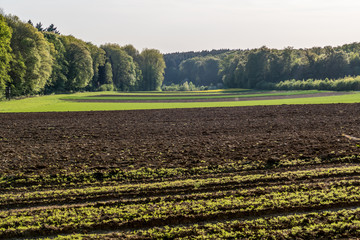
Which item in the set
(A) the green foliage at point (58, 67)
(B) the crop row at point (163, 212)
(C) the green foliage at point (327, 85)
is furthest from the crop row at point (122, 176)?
(A) the green foliage at point (58, 67)

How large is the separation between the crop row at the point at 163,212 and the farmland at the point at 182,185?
25 mm

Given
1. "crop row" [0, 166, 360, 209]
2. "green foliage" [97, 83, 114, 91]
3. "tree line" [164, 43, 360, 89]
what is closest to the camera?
"crop row" [0, 166, 360, 209]

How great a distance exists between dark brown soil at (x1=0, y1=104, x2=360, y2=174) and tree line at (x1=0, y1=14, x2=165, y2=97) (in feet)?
129

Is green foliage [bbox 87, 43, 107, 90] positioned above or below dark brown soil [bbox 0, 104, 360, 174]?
above

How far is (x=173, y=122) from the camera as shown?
32.1 m

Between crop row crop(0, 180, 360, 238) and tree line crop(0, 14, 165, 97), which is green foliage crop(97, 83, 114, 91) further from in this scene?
crop row crop(0, 180, 360, 238)

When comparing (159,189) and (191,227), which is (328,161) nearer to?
(159,189)

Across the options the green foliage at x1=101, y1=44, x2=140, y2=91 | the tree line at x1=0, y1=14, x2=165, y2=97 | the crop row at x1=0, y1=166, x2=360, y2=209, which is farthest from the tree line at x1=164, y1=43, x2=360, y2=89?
the crop row at x1=0, y1=166, x2=360, y2=209

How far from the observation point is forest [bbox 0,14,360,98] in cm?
7344

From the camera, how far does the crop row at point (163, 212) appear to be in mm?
9516

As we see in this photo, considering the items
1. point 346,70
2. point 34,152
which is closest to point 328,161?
point 34,152

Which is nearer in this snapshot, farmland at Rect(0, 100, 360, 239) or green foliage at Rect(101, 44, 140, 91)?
farmland at Rect(0, 100, 360, 239)

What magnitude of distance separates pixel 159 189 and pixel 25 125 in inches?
868

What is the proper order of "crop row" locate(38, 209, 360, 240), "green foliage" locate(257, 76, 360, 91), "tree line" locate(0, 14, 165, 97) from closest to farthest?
1. "crop row" locate(38, 209, 360, 240)
2. "tree line" locate(0, 14, 165, 97)
3. "green foliage" locate(257, 76, 360, 91)
